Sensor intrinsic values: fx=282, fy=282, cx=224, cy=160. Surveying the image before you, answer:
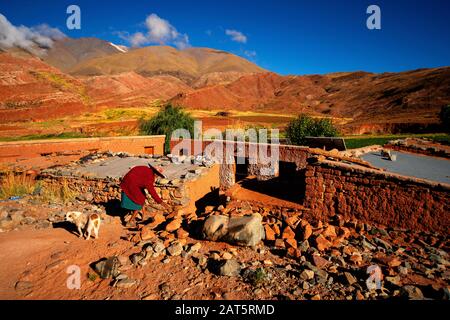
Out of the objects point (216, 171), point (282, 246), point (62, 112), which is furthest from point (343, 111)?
point (282, 246)

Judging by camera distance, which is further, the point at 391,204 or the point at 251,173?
the point at 251,173

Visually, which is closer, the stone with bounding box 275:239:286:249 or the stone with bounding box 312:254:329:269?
the stone with bounding box 312:254:329:269

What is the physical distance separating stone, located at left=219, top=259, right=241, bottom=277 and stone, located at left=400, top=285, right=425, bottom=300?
8.10 feet

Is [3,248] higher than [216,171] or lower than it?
lower

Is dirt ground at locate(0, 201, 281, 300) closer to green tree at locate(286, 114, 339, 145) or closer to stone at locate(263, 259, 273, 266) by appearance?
stone at locate(263, 259, 273, 266)

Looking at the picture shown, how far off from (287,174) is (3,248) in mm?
10876

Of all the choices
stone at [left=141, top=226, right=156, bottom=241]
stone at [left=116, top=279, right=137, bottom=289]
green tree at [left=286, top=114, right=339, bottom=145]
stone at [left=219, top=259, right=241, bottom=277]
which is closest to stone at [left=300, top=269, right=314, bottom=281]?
stone at [left=219, top=259, right=241, bottom=277]

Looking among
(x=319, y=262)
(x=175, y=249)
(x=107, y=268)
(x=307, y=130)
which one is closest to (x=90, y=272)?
(x=107, y=268)

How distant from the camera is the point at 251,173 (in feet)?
43.4

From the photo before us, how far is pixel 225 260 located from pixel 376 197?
4.03 metres

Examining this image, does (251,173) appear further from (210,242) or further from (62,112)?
(62,112)

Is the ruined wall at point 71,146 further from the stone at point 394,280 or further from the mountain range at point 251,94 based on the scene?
the mountain range at point 251,94

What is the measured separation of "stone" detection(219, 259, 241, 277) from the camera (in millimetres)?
4602

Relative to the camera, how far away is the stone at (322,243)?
17.9ft
